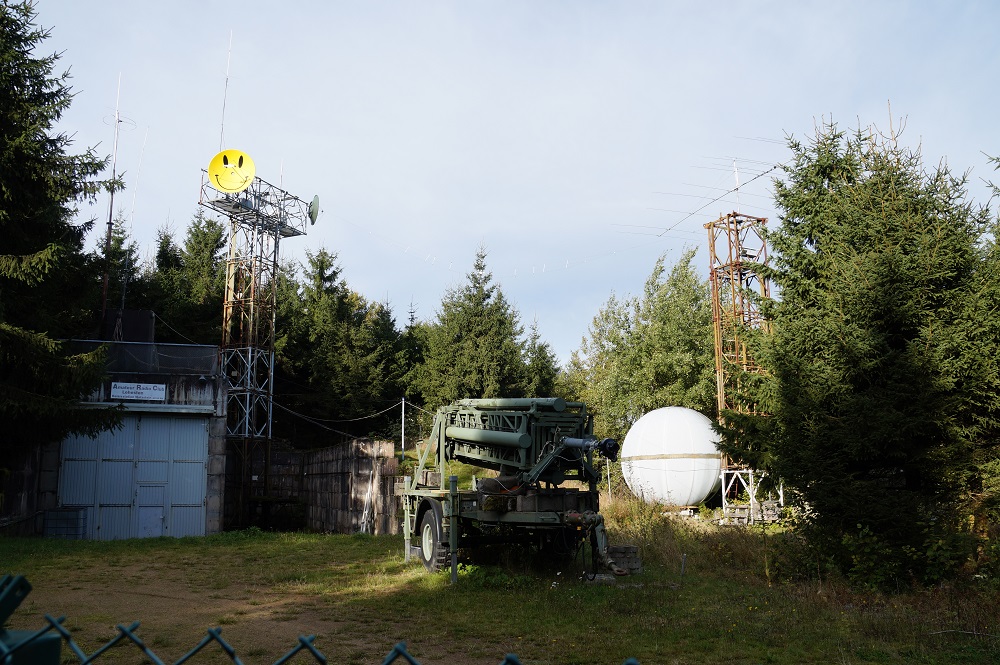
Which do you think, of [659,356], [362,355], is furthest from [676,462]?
[362,355]

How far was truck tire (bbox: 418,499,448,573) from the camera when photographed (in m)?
13.5

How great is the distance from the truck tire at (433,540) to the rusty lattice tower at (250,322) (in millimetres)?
14761

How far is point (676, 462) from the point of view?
81.5 feet

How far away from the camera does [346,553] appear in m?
17.0

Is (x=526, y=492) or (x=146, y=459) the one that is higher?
(x=146, y=459)

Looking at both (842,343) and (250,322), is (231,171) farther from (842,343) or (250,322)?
(842,343)

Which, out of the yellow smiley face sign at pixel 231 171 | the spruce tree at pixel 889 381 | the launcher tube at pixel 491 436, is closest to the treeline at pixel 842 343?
the spruce tree at pixel 889 381

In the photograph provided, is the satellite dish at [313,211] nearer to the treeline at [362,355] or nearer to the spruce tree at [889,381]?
the treeline at [362,355]

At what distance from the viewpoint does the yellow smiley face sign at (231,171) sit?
29594 millimetres

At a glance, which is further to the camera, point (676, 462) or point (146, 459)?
point (676, 462)

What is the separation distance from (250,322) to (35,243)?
1052 centimetres

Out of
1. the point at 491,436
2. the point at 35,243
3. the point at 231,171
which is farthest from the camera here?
the point at 231,171

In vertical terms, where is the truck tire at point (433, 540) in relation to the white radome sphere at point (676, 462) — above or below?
below

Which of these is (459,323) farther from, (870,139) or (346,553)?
(870,139)
